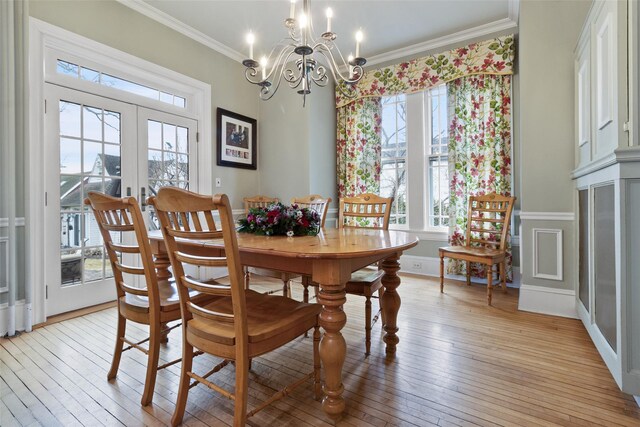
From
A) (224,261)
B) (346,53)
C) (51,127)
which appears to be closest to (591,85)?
(224,261)

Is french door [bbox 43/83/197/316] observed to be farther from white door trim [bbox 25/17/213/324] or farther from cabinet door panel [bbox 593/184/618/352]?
cabinet door panel [bbox 593/184/618/352]

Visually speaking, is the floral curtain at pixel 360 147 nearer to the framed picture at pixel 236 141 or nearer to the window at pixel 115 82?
the framed picture at pixel 236 141

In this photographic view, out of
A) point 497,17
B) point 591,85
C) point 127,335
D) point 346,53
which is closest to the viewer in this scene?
point 591,85

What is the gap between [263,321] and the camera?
1.30 meters

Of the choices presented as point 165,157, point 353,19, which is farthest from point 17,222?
point 353,19

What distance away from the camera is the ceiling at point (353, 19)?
305cm

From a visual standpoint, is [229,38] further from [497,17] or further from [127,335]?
[127,335]

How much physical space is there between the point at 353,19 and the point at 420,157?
1729 millimetres

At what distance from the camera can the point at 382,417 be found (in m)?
1.38

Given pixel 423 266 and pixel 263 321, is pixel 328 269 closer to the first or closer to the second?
pixel 263 321

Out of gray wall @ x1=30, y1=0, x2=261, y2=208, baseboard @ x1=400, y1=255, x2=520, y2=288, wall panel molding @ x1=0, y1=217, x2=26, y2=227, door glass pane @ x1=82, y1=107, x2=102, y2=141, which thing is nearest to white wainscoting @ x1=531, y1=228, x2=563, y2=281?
baseboard @ x1=400, y1=255, x2=520, y2=288

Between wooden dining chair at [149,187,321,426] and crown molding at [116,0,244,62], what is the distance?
2784mm

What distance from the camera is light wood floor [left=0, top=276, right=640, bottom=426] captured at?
4.56 ft

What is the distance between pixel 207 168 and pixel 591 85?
353 centimetres
